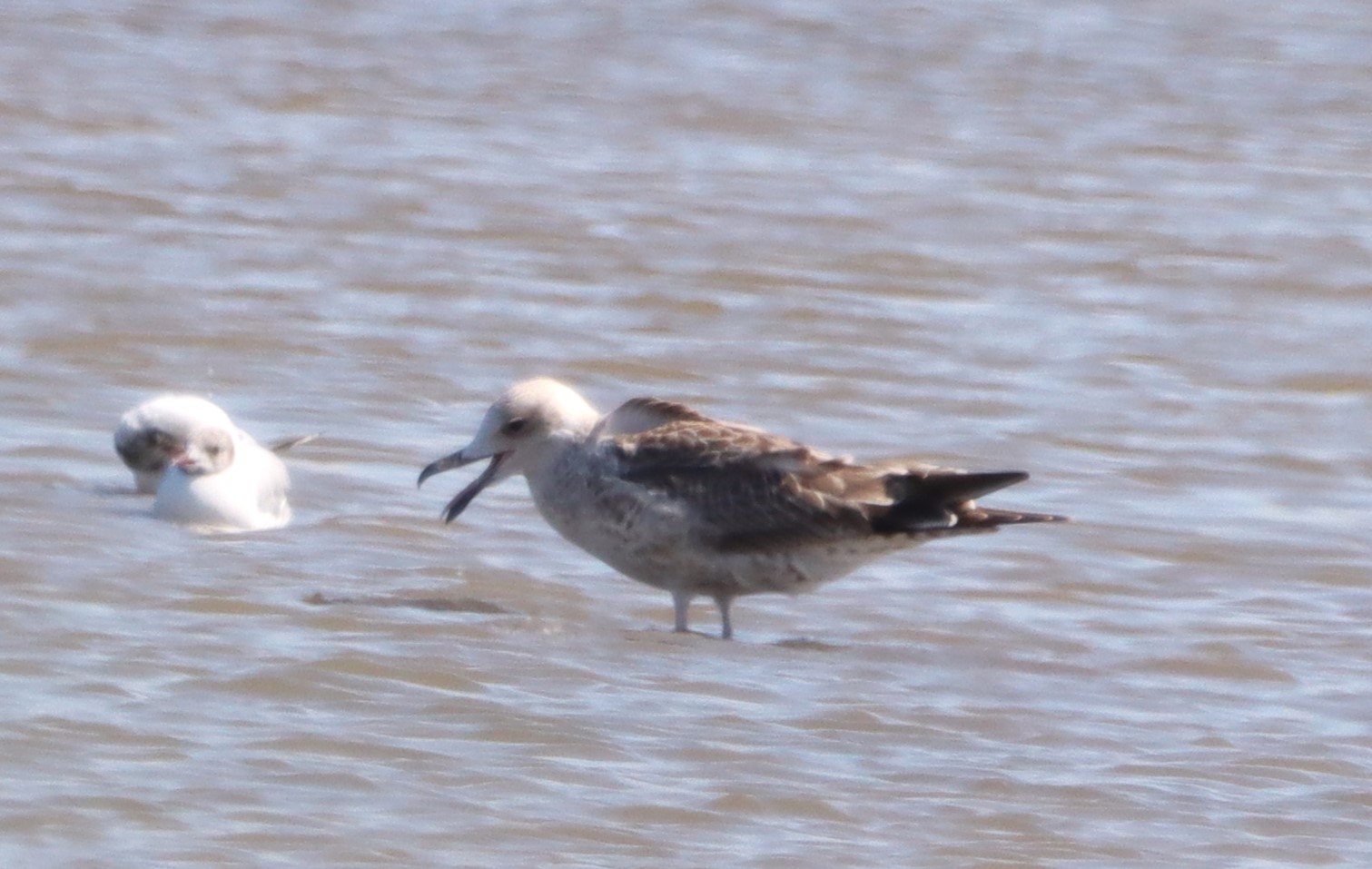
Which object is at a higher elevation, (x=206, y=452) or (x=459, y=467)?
(x=459, y=467)

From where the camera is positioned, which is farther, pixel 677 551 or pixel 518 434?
pixel 518 434

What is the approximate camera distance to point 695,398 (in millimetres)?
9844

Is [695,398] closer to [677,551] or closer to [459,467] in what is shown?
[459,467]

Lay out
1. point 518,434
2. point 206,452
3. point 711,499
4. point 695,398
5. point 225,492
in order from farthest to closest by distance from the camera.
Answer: point 695,398 → point 206,452 → point 225,492 → point 518,434 → point 711,499

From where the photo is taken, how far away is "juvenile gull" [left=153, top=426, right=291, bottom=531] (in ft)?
26.4

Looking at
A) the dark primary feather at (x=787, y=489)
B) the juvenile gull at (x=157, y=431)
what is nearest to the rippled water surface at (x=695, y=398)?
the juvenile gull at (x=157, y=431)

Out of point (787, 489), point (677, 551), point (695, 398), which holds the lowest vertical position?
point (695, 398)

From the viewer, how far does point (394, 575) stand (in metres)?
7.65

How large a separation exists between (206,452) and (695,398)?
195cm

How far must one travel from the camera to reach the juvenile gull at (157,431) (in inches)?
329

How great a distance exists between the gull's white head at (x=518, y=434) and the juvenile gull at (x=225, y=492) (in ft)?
1.76

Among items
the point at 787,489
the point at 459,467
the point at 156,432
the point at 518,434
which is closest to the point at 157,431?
the point at 156,432

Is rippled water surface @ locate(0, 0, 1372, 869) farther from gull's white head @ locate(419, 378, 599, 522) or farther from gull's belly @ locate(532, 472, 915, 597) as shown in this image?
gull's white head @ locate(419, 378, 599, 522)

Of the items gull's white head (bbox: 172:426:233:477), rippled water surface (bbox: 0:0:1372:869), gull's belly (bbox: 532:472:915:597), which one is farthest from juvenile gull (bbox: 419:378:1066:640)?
gull's white head (bbox: 172:426:233:477)
